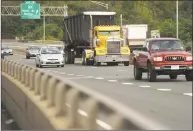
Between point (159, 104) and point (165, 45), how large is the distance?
7.73m

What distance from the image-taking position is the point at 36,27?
125000mm

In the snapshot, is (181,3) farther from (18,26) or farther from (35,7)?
(35,7)

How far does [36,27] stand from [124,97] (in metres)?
111

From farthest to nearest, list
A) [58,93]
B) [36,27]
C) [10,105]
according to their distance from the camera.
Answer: [36,27] < [10,105] < [58,93]

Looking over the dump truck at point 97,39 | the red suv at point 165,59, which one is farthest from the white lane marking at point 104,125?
the dump truck at point 97,39

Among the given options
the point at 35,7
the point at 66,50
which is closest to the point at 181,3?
the point at 35,7

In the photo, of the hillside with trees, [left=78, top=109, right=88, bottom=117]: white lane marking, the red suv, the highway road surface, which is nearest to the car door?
the red suv

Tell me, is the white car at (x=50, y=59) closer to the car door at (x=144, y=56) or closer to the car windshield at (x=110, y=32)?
the car windshield at (x=110, y=32)

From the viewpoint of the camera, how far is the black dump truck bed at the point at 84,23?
3888 cm

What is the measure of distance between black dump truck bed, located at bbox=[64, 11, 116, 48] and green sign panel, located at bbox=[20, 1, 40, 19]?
33200 mm

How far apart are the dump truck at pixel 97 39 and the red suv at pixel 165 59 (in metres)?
15.8

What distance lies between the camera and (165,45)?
20.4m

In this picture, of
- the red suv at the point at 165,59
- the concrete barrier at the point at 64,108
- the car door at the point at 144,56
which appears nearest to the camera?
the concrete barrier at the point at 64,108

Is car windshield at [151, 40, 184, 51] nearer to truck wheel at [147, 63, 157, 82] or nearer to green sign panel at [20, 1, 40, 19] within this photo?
truck wheel at [147, 63, 157, 82]
